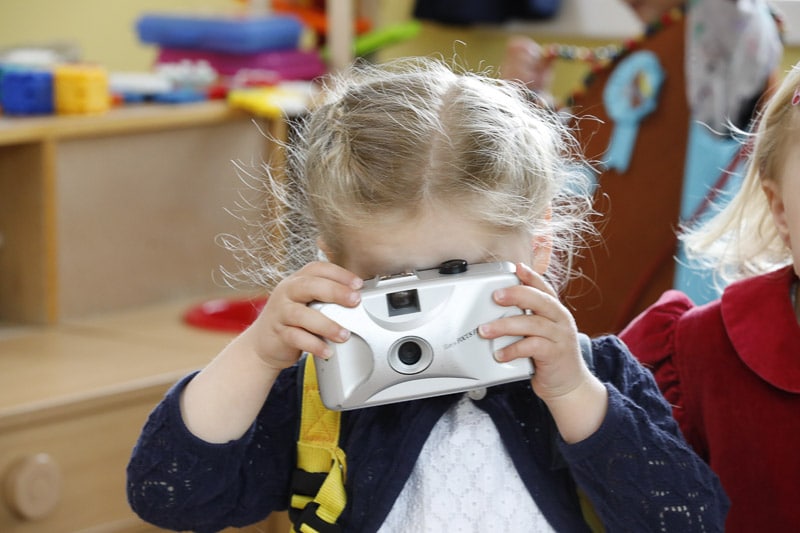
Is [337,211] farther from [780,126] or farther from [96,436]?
[96,436]

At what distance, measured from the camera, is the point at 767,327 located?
840mm

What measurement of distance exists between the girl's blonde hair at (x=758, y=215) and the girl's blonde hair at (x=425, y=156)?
0.16m

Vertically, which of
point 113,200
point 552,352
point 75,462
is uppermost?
point 552,352

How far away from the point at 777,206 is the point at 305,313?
35 centimetres

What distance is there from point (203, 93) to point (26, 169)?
0.98ft

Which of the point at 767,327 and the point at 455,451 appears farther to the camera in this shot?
the point at 767,327

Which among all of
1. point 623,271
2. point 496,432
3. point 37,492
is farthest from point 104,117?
point 496,432

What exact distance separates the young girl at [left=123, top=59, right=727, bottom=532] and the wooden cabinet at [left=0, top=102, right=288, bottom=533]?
455 millimetres

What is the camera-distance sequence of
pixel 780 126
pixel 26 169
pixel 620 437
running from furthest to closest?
pixel 26 169
pixel 780 126
pixel 620 437

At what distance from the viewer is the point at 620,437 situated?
70cm

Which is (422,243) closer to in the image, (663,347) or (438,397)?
(438,397)

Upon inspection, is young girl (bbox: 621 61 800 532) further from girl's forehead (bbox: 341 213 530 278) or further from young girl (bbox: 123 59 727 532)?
girl's forehead (bbox: 341 213 530 278)

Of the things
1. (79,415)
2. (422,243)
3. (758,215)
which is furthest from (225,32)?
(422,243)

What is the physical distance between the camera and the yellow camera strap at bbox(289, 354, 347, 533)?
2.43 ft
